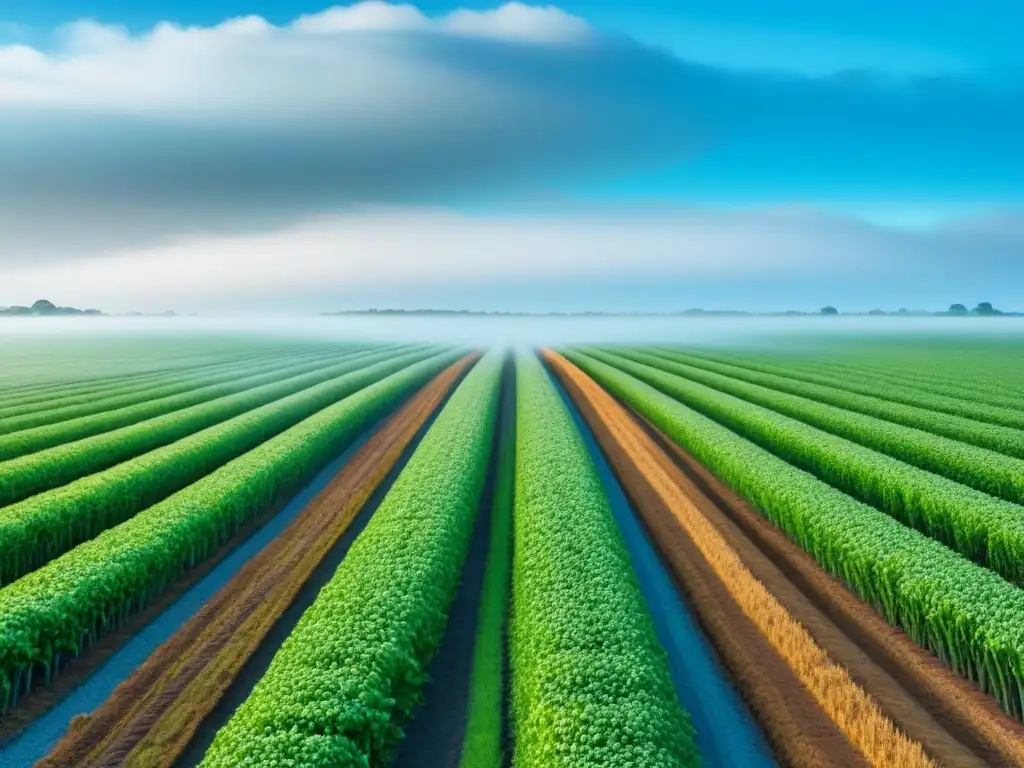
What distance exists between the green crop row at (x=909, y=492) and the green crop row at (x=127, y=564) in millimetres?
14822

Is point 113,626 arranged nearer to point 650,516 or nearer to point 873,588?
point 650,516

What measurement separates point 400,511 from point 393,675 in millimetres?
5258

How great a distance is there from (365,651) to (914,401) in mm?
28586

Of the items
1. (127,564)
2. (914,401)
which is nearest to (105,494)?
(127,564)

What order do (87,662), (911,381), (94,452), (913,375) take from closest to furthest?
1. (87,662)
2. (94,452)
3. (911,381)
4. (913,375)

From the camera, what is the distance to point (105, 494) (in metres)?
14.8

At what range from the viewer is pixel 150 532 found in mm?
12281

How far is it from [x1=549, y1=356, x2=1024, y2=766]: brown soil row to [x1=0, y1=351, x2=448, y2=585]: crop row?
12376 millimetres

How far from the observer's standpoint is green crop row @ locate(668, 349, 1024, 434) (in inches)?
951

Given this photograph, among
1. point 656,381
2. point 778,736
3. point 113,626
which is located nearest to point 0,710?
point 113,626

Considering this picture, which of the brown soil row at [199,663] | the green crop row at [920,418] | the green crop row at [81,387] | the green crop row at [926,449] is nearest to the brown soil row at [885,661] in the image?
the green crop row at [926,449]

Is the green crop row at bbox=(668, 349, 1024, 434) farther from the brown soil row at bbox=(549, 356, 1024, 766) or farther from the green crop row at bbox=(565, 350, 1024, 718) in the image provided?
the brown soil row at bbox=(549, 356, 1024, 766)

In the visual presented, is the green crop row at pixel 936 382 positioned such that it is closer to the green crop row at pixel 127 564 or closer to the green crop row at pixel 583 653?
the green crop row at pixel 583 653

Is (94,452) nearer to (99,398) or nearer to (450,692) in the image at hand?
(450,692)
